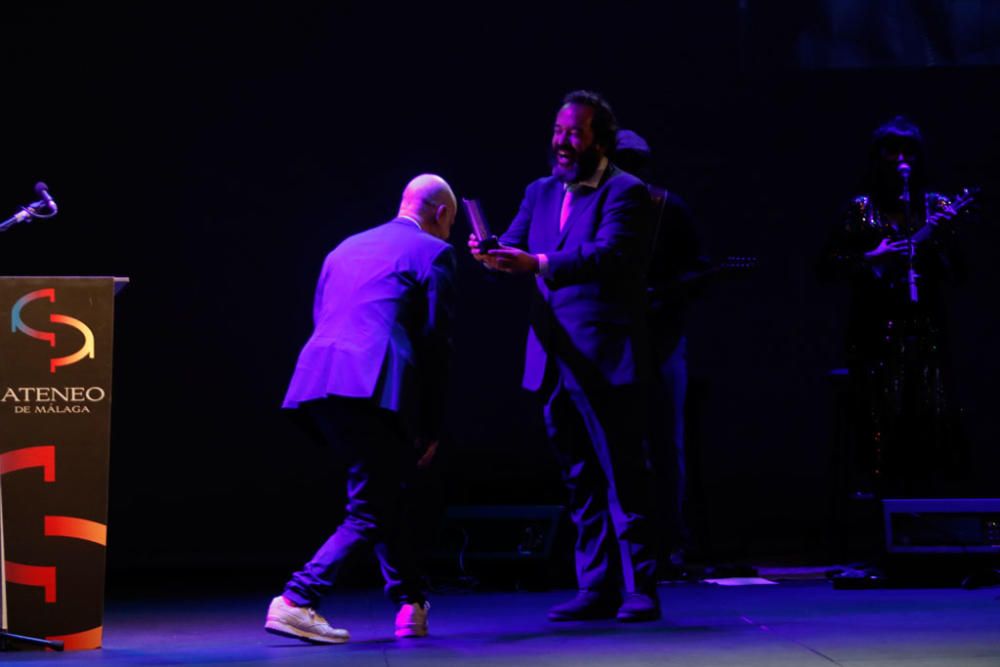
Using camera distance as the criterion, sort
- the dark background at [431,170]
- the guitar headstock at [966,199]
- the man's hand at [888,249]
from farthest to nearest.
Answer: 1. the dark background at [431,170]
2. the man's hand at [888,249]
3. the guitar headstock at [966,199]

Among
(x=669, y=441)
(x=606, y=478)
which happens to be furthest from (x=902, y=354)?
(x=606, y=478)

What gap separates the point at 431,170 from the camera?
6.50 meters

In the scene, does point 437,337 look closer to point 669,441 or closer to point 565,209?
point 565,209

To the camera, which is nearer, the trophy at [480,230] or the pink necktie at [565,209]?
the trophy at [480,230]

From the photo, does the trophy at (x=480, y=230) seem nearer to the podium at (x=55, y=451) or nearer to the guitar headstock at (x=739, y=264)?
the podium at (x=55, y=451)

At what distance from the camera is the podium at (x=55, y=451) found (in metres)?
3.70

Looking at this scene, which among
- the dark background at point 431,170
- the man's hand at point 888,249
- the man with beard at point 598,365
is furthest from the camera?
the dark background at point 431,170

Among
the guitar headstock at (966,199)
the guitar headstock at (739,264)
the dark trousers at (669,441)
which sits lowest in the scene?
the dark trousers at (669,441)

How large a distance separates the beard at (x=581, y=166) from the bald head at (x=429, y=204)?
14.4 inches

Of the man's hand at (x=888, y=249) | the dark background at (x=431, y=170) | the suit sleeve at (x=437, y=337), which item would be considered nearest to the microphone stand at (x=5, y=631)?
the suit sleeve at (x=437, y=337)

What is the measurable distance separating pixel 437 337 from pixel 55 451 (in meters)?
1.09

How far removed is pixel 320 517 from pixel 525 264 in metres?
2.92

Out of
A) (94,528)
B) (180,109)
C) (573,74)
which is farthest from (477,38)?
(94,528)

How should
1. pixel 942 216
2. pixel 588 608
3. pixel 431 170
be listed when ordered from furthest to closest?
pixel 431 170 → pixel 942 216 → pixel 588 608
